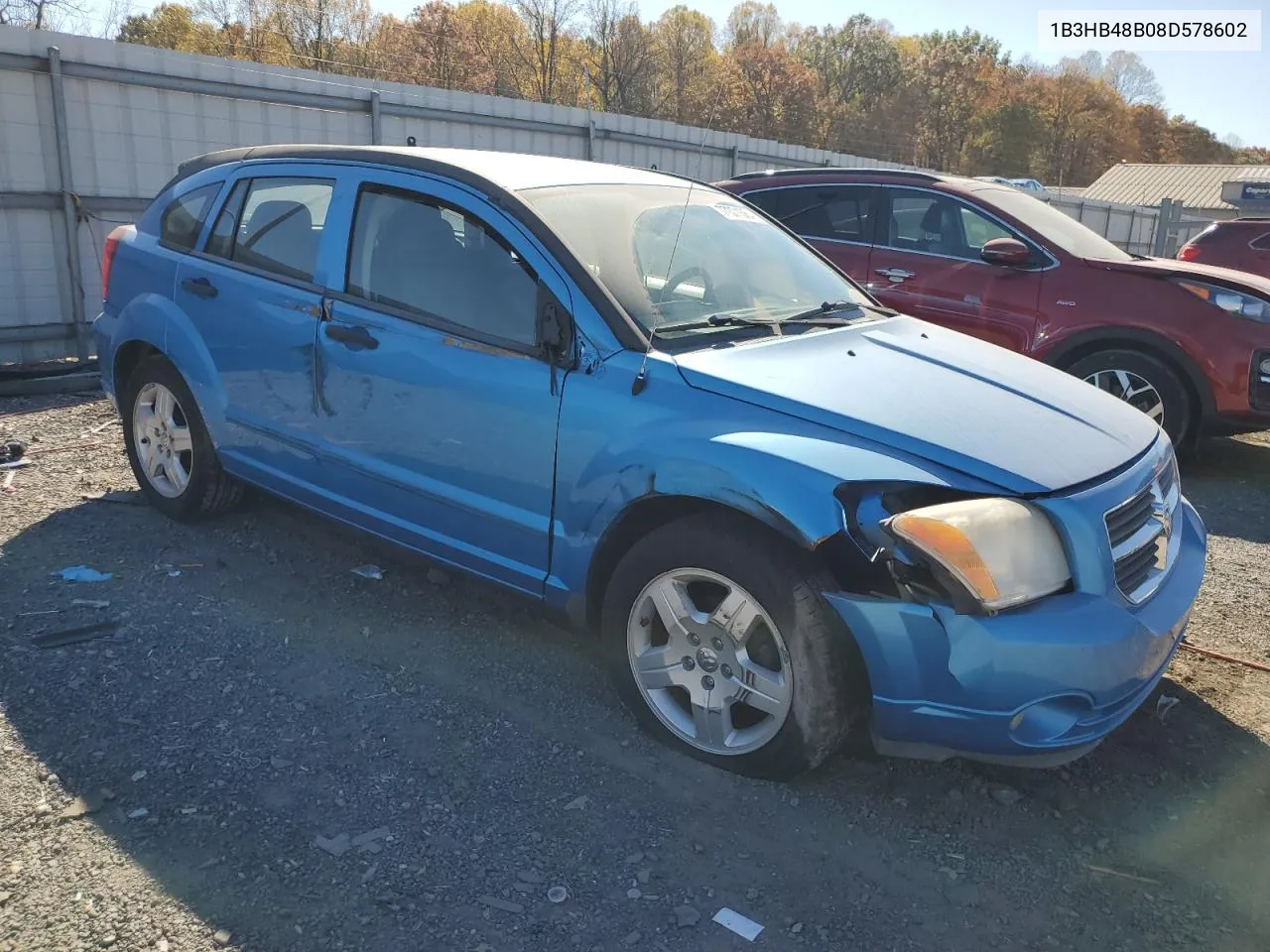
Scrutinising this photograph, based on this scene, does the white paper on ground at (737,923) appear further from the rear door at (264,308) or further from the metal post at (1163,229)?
the metal post at (1163,229)

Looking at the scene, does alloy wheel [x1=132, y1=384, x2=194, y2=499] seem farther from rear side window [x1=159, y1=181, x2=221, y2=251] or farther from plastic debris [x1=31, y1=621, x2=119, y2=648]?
plastic debris [x1=31, y1=621, x2=119, y2=648]

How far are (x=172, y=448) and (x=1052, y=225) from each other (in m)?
5.86

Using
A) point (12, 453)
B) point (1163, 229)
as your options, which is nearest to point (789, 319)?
point (12, 453)

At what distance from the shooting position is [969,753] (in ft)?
8.91

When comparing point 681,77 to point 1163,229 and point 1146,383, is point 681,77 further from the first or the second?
point 1146,383

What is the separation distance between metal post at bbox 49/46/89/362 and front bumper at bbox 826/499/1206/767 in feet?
26.3

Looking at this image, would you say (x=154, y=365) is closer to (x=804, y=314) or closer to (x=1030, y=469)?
(x=804, y=314)

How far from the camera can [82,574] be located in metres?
4.32

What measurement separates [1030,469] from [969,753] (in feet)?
2.60

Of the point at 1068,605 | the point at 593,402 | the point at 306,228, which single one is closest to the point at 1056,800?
the point at 1068,605

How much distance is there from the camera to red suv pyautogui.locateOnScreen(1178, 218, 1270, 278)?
1206cm

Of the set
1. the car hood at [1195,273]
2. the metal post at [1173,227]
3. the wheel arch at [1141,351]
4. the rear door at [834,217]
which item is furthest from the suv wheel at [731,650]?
the metal post at [1173,227]

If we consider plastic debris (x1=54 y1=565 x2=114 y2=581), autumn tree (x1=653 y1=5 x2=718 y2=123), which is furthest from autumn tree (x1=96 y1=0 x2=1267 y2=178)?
plastic debris (x1=54 y1=565 x2=114 y2=581)

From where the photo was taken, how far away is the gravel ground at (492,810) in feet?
8.07
